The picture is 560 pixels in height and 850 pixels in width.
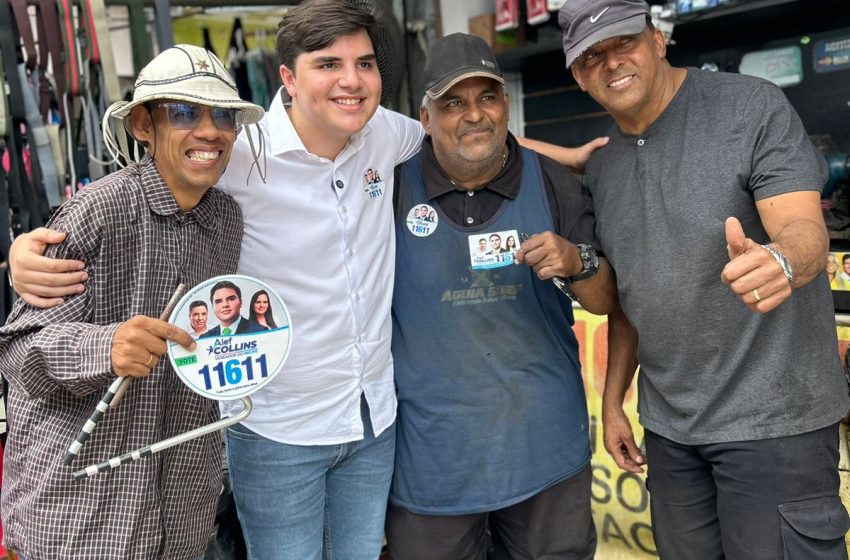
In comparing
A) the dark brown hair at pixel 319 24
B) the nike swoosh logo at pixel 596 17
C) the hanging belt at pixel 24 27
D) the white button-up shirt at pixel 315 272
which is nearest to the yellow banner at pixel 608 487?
the white button-up shirt at pixel 315 272

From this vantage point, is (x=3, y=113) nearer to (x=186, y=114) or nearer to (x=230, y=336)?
(x=186, y=114)

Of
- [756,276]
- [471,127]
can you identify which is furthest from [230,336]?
[756,276]

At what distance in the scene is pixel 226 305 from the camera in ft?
5.25

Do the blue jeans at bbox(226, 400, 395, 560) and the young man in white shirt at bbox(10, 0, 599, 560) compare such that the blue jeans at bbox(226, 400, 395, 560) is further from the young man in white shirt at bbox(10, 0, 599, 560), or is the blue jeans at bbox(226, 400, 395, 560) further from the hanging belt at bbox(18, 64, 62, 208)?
the hanging belt at bbox(18, 64, 62, 208)

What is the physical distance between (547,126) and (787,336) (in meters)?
2.71

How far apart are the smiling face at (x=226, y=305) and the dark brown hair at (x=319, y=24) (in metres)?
0.73

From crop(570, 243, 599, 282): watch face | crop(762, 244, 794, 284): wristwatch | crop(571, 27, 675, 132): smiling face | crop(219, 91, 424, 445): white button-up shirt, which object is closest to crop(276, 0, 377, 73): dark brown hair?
crop(219, 91, 424, 445): white button-up shirt

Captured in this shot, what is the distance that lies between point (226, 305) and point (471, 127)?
3.01 ft

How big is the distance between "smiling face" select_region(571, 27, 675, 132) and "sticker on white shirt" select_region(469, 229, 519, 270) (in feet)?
1.48

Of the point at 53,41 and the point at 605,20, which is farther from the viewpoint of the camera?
the point at 53,41

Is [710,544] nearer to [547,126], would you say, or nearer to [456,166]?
[456,166]

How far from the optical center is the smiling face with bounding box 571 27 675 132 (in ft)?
6.54

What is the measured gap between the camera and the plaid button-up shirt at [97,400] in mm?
1542

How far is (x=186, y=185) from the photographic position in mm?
1684
